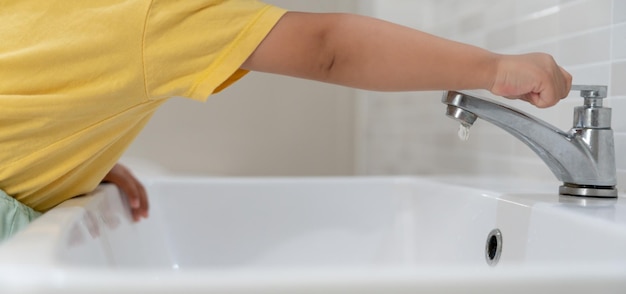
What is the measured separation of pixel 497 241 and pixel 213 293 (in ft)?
1.35

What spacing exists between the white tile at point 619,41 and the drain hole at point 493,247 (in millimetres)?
227

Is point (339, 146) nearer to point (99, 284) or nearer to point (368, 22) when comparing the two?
point (368, 22)

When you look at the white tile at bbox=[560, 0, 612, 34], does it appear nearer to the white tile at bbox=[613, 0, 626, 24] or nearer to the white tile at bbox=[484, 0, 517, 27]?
the white tile at bbox=[613, 0, 626, 24]

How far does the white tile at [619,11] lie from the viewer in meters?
0.70

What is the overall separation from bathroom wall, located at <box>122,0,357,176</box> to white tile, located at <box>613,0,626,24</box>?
923 millimetres

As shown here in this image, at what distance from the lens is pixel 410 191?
902 mm

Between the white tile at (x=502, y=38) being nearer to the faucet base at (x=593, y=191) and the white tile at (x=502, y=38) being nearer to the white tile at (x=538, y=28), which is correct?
the white tile at (x=538, y=28)

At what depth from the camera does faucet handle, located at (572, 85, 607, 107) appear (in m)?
0.63

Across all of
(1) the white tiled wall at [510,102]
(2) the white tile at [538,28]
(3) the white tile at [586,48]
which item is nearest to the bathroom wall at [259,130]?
(1) the white tiled wall at [510,102]

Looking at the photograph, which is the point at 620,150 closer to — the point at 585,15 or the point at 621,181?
the point at 621,181

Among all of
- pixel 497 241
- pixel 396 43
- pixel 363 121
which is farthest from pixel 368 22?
pixel 363 121

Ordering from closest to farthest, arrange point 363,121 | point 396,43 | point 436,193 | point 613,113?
point 396,43
point 613,113
point 436,193
point 363,121

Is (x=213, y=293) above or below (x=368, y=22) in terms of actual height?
below

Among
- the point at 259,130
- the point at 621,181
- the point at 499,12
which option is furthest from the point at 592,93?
the point at 259,130
